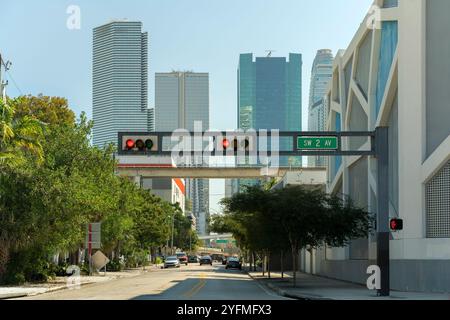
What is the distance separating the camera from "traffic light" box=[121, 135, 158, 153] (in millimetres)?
30009

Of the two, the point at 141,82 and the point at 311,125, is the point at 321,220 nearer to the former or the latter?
the point at 141,82

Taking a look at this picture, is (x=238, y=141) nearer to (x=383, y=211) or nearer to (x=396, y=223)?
(x=383, y=211)

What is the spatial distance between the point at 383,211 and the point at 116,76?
70081mm

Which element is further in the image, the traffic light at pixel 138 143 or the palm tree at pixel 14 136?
the palm tree at pixel 14 136

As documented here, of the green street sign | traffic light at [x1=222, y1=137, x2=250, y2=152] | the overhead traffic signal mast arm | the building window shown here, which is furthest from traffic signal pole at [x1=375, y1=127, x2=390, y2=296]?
traffic light at [x1=222, y1=137, x2=250, y2=152]

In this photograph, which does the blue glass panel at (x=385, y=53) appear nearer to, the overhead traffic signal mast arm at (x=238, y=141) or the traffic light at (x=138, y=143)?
the overhead traffic signal mast arm at (x=238, y=141)

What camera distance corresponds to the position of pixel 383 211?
29.0m

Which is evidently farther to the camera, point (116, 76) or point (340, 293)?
point (116, 76)

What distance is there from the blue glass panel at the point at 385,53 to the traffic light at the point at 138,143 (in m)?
13.5

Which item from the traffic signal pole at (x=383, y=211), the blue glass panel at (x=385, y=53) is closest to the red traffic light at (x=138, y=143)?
the traffic signal pole at (x=383, y=211)

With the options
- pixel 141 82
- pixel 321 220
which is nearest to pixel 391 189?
pixel 321 220

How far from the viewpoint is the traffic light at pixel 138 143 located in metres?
30.0

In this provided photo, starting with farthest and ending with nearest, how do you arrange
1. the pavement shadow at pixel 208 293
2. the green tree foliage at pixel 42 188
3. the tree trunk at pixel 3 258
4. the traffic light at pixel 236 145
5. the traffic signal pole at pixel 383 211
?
the tree trunk at pixel 3 258 < the green tree foliage at pixel 42 188 < the traffic light at pixel 236 145 < the traffic signal pole at pixel 383 211 < the pavement shadow at pixel 208 293

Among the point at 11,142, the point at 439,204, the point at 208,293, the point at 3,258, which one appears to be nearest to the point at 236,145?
the point at 208,293
